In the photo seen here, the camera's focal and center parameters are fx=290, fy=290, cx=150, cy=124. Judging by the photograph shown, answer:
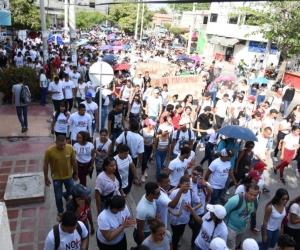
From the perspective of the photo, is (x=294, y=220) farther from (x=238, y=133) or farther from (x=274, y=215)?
(x=238, y=133)

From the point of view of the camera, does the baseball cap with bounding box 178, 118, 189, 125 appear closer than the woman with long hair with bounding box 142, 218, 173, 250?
No

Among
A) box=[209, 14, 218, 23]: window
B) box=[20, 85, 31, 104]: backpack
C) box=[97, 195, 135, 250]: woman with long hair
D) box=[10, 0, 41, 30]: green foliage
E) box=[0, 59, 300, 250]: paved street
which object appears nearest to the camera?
box=[97, 195, 135, 250]: woman with long hair

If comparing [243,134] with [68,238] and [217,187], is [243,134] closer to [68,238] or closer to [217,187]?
[217,187]

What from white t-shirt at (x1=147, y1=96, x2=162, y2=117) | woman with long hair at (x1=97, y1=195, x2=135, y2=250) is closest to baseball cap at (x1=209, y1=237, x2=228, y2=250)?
woman with long hair at (x1=97, y1=195, x2=135, y2=250)

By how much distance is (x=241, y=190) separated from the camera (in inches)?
167

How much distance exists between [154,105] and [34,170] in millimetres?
3610

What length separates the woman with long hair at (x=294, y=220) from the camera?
13.3 feet

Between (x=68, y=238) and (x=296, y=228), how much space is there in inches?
124

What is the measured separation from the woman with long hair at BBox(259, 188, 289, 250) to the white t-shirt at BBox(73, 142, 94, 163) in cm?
301

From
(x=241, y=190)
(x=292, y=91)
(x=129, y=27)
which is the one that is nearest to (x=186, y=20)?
(x=129, y=27)

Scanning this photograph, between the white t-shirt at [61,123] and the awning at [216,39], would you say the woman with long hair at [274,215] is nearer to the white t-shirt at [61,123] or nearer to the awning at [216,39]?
the white t-shirt at [61,123]

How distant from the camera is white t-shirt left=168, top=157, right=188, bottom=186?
482 centimetres

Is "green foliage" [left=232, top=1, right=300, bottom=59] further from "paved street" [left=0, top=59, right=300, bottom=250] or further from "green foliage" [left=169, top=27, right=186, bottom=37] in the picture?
"green foliage" [left=169, top=27, right=186, bottom=37]

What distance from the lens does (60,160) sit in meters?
4.56
